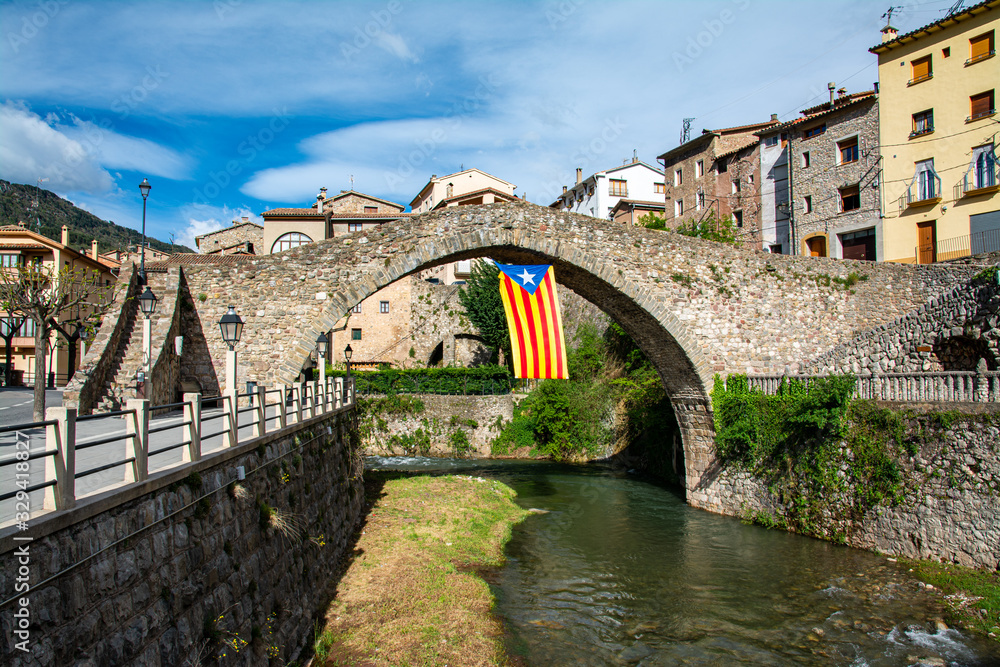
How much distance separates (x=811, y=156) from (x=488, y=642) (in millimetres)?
28661

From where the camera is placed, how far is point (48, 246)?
30500 mm

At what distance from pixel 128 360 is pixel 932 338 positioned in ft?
57.0

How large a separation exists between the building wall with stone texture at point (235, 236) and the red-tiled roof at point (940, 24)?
3844 centimetres

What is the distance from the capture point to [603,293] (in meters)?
14.8

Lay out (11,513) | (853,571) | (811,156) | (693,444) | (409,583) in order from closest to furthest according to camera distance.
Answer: (11,513) < (409,583) < (853,571) < (693,444) < (811,156)

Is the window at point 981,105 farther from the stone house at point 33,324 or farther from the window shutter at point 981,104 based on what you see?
the stone house at point 33,324

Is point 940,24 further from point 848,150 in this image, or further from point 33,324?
point 33,324

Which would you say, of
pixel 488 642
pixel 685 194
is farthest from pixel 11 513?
pixel 685 194

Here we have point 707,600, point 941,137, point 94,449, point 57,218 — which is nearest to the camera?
point 94,449

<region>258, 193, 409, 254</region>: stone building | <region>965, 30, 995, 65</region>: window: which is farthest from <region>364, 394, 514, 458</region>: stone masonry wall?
<region>965, 30, 995, 65</region>: window

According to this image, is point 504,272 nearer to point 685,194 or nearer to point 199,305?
point 199,305

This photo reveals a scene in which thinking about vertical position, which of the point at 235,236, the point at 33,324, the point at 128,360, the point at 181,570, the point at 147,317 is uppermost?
the point at 235,236

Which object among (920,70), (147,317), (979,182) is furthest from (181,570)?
(920,70)

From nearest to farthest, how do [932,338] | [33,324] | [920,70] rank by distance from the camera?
1. [932,338]
2. [920,70]
3. [33,324]
